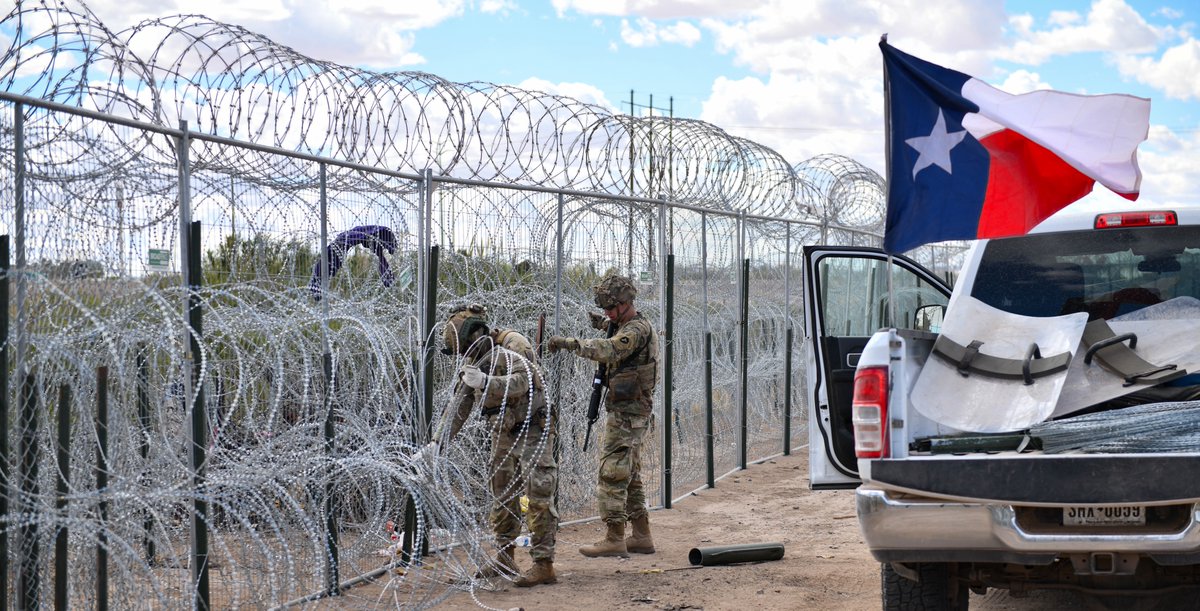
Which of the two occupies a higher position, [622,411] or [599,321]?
[599,321]

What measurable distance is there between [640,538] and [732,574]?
85cm

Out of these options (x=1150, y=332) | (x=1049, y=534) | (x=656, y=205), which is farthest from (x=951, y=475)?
(x=656, y=205)

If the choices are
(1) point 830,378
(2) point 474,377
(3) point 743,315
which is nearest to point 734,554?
(1) point 830,378

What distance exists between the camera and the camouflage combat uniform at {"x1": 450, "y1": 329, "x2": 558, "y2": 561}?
22.5ft

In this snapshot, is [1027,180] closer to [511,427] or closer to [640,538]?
[511,427]

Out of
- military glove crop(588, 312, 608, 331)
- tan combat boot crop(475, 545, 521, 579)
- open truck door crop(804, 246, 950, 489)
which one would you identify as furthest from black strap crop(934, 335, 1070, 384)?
military glove crop(588, 312, 608, 331)

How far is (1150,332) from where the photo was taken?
5.57m

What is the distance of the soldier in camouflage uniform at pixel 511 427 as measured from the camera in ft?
22.1

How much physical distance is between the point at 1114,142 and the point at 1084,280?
0.66 m

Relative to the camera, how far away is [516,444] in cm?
695

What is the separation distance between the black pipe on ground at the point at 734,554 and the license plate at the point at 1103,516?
3210 mm

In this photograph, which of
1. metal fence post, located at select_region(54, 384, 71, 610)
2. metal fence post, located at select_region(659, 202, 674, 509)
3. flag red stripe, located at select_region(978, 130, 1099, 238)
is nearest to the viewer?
metal fence post, located at select_region(54, 384, 71, 610)

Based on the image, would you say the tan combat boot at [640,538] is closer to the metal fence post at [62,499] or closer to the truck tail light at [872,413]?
the truck tail light at [872,413]

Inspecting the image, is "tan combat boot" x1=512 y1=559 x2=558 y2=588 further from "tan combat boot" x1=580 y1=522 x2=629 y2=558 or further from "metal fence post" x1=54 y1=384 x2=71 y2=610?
"metal fence post" x1=54 y1=384 x2=71 y2=610
